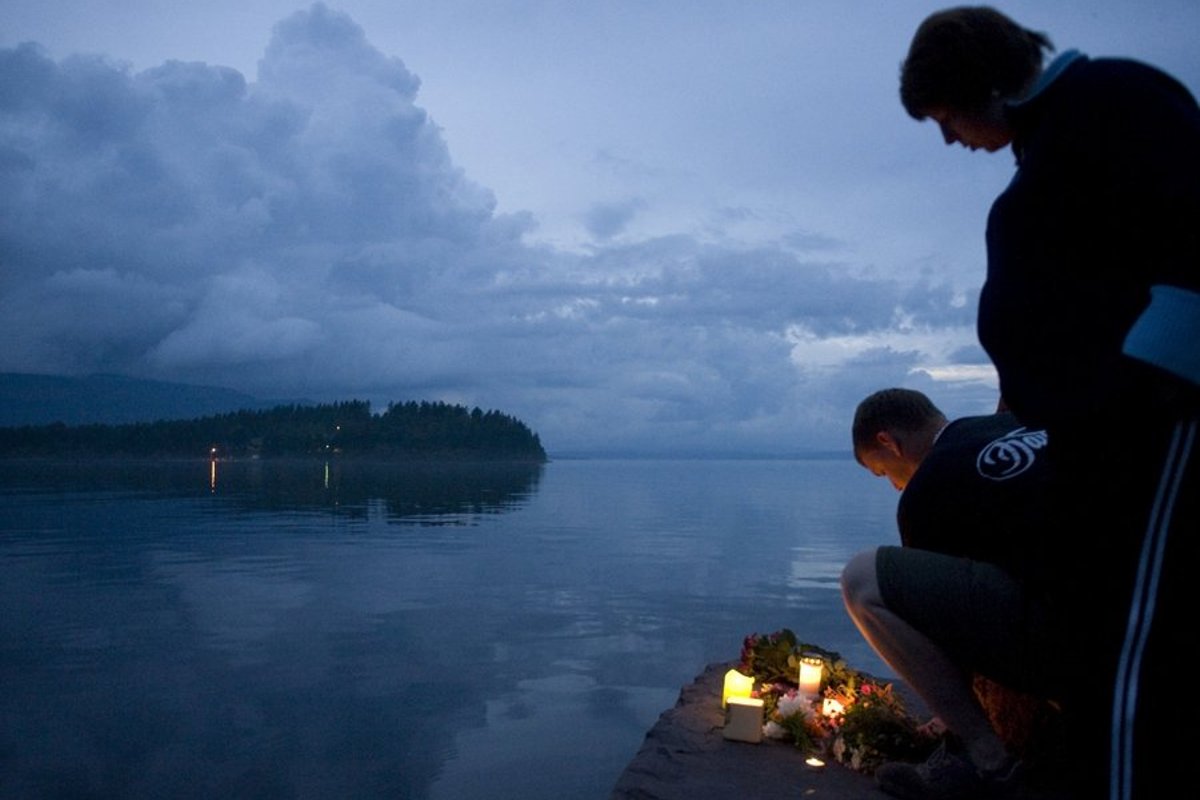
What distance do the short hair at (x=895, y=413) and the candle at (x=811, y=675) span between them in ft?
6.30

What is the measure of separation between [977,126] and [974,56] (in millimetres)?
209

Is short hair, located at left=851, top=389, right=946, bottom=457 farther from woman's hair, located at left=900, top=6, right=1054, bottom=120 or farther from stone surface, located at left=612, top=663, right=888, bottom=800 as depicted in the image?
woman's hair, located at left=900, top=6, right=1054, bottom=120

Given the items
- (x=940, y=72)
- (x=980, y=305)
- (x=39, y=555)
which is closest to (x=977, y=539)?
(x=980, y=305)

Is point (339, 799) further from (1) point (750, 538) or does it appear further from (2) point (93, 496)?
(2) point (93, 496)

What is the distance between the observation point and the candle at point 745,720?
5402mm

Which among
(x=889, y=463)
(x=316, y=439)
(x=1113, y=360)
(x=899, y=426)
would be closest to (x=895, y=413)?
(x=899, y=426)

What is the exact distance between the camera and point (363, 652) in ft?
34.5

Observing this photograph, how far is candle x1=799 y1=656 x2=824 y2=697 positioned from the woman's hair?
4105mm

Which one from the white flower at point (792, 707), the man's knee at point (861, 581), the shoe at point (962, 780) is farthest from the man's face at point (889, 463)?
the white flower at point (792, 707)

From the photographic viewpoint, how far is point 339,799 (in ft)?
20.3

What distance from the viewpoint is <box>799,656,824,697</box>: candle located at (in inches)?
232

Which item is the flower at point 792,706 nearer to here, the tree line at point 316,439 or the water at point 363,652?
Result: the water at point 363,652

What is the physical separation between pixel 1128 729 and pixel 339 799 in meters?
5.38

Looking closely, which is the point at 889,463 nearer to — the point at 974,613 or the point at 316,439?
the point at 974,613
